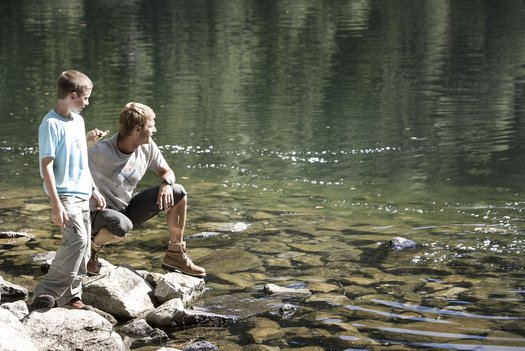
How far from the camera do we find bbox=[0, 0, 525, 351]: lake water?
694 cm

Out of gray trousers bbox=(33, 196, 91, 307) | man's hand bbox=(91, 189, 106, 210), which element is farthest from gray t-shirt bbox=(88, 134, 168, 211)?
gray trousers bbox=(33, 196, 91, 307)

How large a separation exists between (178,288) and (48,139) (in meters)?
1.57

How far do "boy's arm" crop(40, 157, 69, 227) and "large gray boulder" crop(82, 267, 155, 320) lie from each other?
0.83 metres

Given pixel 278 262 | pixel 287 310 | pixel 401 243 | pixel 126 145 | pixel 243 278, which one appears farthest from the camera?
pixel 401 243

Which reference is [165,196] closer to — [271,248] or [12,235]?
[271,248]

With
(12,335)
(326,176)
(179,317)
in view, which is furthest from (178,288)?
(326,176)

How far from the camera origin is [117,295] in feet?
22.2

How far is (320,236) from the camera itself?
923cm

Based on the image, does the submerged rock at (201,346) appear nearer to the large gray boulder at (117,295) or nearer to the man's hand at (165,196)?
the large gray boulder at (117,295)

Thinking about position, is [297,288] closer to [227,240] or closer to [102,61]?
[227,240]

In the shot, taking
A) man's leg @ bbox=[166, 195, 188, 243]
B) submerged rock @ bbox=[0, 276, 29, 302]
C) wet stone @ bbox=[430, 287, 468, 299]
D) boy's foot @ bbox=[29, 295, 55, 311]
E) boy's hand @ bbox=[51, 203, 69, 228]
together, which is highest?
boy's hand @ bbox=[51, 203, 69, 228]

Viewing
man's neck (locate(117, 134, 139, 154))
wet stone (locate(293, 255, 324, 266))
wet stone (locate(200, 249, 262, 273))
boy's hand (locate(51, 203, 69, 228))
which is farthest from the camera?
wet stone (locate(293, 255, 324, 266))

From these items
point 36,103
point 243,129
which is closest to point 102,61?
point 36,103

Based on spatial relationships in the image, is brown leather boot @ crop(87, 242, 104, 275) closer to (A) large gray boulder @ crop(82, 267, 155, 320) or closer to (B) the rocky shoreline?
(B) the rocky shoreline
